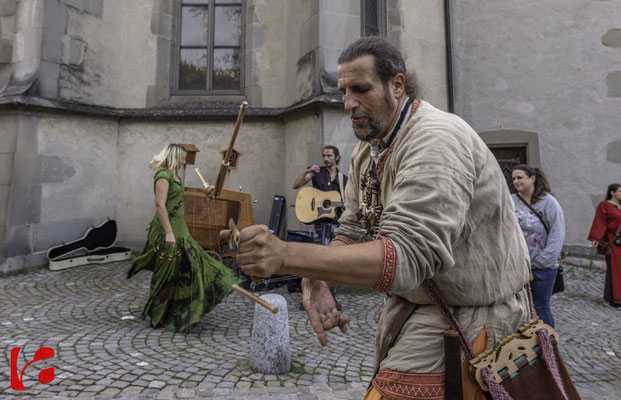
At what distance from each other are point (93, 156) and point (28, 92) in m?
1.50

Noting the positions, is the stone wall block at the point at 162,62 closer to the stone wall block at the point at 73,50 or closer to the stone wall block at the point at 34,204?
the stone wall block at the point at 73,50

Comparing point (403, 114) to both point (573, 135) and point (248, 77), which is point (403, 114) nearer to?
point (248, 77)

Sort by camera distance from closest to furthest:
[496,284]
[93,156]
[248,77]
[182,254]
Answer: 1. [496,284]
2. [182,254]
3. [93,156]
4. [248,77]

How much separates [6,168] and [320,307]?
7438 mm

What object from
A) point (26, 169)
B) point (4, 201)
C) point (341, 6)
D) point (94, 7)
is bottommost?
point (4, 201)

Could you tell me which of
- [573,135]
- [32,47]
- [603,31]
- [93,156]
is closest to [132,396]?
[93,156]

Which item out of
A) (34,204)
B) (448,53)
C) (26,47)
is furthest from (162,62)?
(448,53)

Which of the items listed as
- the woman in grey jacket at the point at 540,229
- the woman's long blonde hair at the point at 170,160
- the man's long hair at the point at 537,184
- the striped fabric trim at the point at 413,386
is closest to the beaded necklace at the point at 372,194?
the striped fabric trim at the point at 413,386

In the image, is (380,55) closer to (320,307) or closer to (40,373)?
(320,307)

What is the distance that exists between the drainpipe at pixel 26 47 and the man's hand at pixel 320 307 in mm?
7590

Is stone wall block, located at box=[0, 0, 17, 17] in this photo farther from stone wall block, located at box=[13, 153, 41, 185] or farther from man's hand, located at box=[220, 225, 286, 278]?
man's hand, located at box=[220, 225, 286, 278]

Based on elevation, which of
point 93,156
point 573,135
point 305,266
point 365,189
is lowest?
point 305,266

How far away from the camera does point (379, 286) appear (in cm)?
92

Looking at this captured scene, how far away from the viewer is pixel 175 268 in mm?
4293
